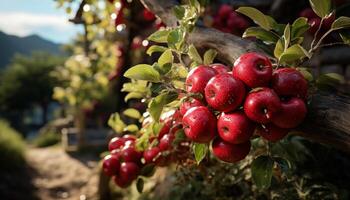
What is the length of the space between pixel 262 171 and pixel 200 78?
0.39m

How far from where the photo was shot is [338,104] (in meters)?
1.40

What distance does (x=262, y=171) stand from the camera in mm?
1510

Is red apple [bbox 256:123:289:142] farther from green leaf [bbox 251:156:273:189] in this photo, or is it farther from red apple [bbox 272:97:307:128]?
green leaf [bbox 251:156:273:189]

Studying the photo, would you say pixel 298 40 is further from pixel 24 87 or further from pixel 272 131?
pixel 24 87

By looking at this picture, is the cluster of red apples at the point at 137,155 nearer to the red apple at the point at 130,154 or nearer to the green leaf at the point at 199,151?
the red apple at the point at 130,154

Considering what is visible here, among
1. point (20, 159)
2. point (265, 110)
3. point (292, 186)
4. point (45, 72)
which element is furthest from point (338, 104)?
point (45, 72)

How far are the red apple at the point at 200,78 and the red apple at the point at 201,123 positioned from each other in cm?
7

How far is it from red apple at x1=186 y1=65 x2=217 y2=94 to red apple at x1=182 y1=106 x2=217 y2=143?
2.6 inches

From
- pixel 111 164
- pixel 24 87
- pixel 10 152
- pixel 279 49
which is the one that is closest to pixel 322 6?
pixel 279 49

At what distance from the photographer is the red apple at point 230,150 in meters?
1.44

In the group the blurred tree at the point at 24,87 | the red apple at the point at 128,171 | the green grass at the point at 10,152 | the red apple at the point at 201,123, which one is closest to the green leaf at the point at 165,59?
the red apple at the point at 201,123

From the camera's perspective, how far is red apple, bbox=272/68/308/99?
4.36 ft

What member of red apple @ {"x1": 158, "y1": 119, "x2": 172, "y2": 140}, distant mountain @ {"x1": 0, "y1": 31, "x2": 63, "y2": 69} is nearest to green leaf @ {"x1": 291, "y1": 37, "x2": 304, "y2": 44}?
red apple @ {"x1": 158, "y1": 119, "x2": 172, "y2": 140}

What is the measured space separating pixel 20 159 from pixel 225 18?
8462 millimetres
